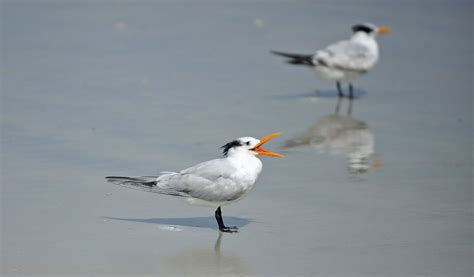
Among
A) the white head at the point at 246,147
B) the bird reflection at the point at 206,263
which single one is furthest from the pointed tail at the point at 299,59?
the bird reflection at the point at 206,263

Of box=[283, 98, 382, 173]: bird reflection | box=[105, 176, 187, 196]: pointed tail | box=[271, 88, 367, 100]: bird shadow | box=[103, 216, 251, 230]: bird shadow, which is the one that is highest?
box=[271, 88, 367, 100]: bird shadow

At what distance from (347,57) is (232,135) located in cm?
250

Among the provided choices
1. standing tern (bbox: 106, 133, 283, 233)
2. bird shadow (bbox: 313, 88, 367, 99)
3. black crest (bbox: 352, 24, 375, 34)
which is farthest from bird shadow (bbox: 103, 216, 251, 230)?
black crest (bbox: 352, 24, 375, 34)

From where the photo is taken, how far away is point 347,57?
387 inches

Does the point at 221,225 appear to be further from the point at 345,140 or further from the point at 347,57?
the point at 347,57

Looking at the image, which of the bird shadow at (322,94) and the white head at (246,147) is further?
the bird shadow at (322,94)

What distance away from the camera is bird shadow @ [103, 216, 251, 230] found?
5.64 meters

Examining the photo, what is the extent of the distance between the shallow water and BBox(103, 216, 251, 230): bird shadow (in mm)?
16

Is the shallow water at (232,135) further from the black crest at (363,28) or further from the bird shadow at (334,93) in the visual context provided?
the black crest at (363,28)

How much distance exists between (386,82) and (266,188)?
4098 millimetres

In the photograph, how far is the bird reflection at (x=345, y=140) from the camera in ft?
23.9

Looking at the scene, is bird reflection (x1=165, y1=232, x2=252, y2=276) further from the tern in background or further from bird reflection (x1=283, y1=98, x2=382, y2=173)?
the tern in background

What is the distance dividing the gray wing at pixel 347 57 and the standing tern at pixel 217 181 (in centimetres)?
425

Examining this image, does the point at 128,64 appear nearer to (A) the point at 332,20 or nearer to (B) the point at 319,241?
(A) the point at 332,20
